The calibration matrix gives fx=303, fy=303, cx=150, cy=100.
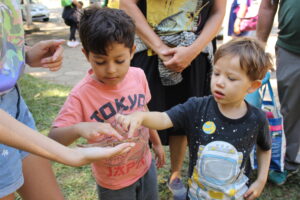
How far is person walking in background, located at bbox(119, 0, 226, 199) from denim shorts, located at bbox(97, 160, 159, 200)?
1.82ft

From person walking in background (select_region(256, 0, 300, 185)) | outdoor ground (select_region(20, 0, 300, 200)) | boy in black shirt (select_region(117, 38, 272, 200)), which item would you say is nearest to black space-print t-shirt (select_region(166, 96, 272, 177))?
boy in black shirt (select_region(117, 38, 272, 200))

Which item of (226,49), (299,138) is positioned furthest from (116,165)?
(299,138)

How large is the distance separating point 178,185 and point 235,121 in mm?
1181

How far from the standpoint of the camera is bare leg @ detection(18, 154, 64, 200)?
155cm

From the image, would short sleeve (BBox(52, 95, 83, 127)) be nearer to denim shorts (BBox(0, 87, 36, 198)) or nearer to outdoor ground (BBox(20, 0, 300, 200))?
denim shorts (BBox(0, 87, 36, 198))

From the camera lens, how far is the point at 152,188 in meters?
1.81

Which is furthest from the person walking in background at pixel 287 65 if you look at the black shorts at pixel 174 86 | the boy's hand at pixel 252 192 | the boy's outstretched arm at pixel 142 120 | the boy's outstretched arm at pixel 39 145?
the boy's outstretched arm at pixel 39 145

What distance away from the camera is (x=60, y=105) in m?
4.39

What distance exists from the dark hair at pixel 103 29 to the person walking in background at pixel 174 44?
0.50 meters

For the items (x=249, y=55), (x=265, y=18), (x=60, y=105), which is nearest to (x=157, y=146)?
(x=249, y=55)

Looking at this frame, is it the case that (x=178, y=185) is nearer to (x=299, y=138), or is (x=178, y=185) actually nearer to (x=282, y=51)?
(x=299, y=138)


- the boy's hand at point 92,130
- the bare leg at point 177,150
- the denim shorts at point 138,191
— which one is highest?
the boy's hand at point 92,130

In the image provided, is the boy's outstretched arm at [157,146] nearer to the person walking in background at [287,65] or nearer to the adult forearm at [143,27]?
the adult forearm at [143,27]

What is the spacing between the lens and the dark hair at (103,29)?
4.49 ft
